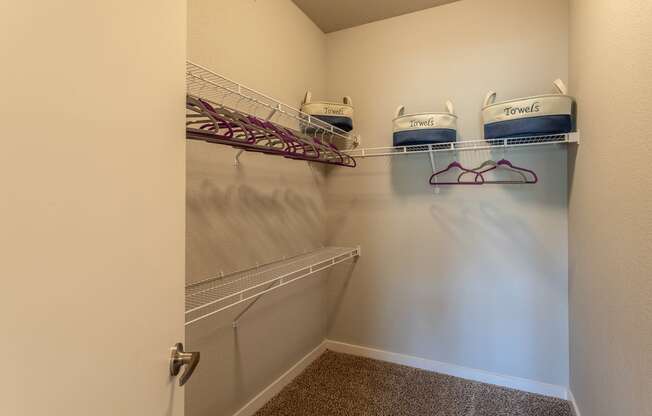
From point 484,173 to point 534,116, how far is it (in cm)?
49

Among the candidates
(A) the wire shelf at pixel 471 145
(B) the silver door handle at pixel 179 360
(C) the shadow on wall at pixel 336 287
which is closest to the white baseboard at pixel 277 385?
(C) the shadow on wall at pixel 336 287

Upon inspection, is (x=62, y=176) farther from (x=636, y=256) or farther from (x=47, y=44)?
(x=636, y=256)

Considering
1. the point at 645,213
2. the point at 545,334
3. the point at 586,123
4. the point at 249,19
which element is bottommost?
the point at 545,334

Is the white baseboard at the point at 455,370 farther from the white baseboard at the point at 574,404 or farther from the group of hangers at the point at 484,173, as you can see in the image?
the group of hangers at the point at 484,173

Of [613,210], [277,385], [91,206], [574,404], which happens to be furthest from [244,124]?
[574,404]

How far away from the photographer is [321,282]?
8.60 feet

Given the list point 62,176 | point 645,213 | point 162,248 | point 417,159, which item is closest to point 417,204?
point 417,159

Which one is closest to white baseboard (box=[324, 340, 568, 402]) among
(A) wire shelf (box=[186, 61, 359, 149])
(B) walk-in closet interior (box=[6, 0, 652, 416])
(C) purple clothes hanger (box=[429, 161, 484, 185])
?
(B) walk-in closet interior (box=[6, 0, 652, 416])

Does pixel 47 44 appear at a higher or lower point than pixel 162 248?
higher

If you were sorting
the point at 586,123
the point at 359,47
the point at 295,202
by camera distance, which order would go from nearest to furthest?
the point at 586,123 < the point at 295,202 < the point at 359,47

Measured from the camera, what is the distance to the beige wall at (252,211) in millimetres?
1546

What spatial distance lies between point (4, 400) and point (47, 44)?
1.81ft

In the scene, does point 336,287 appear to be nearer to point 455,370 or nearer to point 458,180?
point 455,370

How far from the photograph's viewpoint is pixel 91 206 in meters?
0.62
